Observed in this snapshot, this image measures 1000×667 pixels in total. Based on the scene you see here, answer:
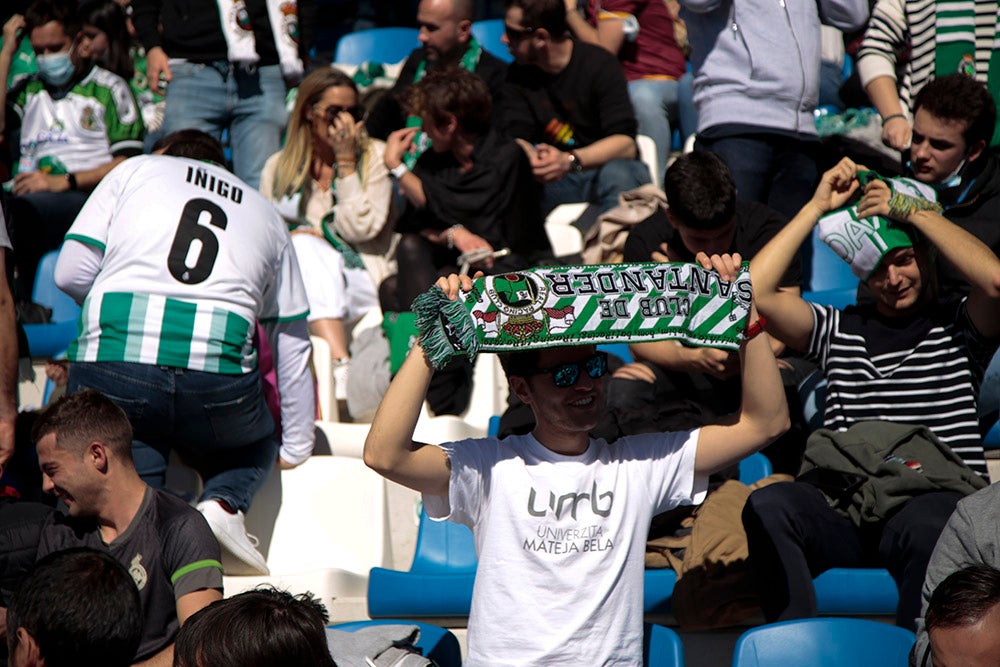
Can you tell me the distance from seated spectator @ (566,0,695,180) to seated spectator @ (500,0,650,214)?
22.6 inches

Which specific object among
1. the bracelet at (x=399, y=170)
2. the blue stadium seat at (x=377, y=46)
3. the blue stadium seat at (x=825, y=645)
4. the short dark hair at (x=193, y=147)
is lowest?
the blue stadium seat at (x=377, y=46)

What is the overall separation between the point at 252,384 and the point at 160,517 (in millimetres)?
676

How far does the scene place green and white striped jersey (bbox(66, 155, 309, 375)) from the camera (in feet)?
10.8

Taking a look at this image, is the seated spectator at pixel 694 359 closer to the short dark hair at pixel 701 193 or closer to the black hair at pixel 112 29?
the short dark hair at pixel 701 193

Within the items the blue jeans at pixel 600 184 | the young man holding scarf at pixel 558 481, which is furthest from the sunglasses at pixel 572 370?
the blue jeans at pixel 600 184

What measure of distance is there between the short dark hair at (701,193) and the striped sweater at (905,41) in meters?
1.43

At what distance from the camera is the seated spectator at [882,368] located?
114 inches

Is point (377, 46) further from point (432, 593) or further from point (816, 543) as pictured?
point (816, 543)

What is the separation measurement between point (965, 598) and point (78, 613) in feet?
5.05

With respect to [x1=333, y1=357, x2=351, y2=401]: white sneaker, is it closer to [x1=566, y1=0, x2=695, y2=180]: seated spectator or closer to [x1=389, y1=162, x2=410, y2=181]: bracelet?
[x1=389, y1=162, x2=410, y2=181]: bracelet

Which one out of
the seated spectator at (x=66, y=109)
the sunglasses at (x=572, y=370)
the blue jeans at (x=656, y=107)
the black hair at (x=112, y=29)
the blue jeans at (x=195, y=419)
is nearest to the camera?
the sunglasses at (x=572, y=370)

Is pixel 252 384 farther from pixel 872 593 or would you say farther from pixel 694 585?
pixel 872 593

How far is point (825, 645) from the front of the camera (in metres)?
2.48

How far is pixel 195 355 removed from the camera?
3299 mm
